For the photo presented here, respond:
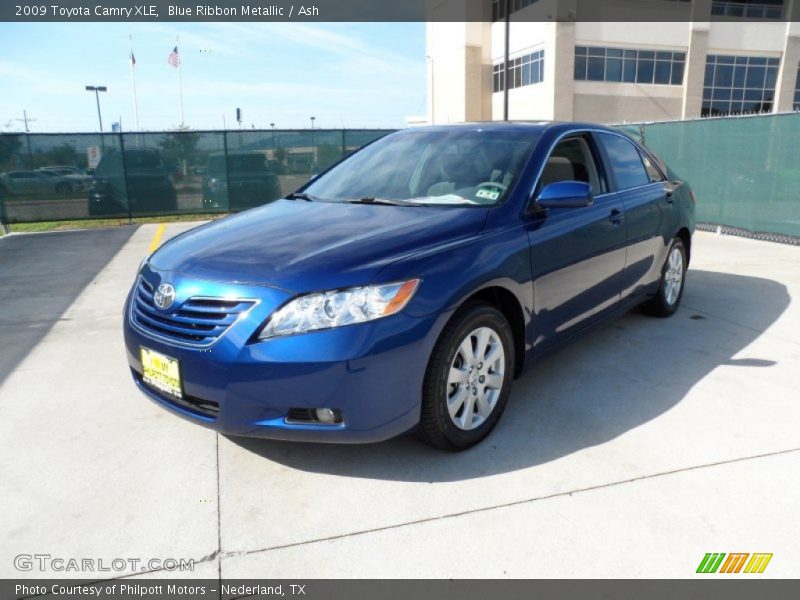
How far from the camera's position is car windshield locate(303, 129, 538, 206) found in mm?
3574

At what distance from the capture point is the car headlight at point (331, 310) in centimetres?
257

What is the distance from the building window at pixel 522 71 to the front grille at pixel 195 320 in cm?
3759

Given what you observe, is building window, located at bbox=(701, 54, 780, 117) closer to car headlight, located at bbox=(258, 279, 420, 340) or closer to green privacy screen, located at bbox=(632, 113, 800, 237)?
green privacy screen, located at bbox=(632, 113, 800, 237)

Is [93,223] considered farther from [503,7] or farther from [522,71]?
[503,7]

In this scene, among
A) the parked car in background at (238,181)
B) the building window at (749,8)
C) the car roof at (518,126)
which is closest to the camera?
the car roof at (518,126)

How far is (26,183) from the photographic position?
12773 millimetres

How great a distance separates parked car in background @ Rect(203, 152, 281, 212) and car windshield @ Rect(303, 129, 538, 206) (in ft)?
35.1

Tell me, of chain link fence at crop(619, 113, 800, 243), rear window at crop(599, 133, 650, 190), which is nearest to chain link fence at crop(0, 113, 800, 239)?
chain link fence at crop(619, 113, 800, 243)

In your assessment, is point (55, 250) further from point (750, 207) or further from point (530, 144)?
point (750, 207)

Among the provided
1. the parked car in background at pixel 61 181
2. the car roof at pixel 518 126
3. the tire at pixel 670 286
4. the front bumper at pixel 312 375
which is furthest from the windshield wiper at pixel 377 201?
the parked car in background at pixel 61 181

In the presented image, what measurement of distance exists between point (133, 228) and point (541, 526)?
12011 millimetres

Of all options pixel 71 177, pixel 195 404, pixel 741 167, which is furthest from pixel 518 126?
pixel 71 177

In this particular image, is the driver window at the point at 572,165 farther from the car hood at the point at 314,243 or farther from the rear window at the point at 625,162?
the car hood at the point at 314,243

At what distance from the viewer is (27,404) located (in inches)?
152
